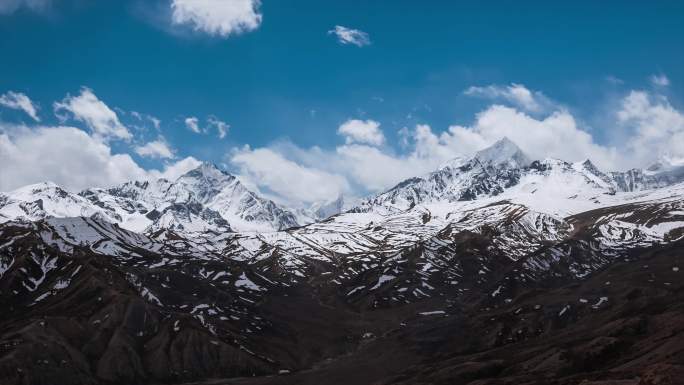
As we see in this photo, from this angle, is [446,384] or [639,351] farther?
[446,384]

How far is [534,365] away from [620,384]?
53882 millimetres

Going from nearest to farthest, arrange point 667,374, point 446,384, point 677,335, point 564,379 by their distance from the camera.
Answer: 1. point 667,374
2. point 564,379
3. point 677,335
4. point 446,384

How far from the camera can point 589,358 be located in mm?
186875

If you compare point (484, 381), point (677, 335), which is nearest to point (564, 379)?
point (484, 381)

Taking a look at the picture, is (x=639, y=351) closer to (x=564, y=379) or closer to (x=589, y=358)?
(x=589, y=358)

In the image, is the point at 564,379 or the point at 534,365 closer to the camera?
the point at 564,379

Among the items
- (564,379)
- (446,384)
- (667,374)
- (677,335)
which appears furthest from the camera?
(446,384)

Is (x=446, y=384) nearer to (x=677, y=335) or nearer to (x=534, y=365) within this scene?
(x=534, y=365)

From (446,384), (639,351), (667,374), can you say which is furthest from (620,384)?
(446,384)

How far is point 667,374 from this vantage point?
141875 mm

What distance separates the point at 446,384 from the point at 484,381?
1661cm

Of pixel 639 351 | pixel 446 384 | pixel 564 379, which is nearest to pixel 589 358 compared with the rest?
pixel 639 351

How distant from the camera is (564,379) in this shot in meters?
166

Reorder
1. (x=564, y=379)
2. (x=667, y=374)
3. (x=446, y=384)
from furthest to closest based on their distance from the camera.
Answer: (x=446, y=384), (x=564, y=379), (x=667, y=374)
